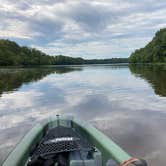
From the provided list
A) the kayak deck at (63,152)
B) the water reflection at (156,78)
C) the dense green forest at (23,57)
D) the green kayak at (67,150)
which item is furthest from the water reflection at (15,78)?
the dense green forest at (23,57)

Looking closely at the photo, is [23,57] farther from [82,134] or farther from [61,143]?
[61,143]

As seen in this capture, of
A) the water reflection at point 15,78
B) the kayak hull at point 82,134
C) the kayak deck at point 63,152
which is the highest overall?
the kayak hull at point 82,134

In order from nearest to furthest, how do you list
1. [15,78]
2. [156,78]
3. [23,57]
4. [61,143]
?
1. [61,143]
2. [156,78]
3. [15,78]
4. [23,57]

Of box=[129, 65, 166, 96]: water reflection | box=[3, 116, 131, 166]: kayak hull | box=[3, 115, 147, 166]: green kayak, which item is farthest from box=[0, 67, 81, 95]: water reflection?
box=[3, 115, 147, 166]: green kayak

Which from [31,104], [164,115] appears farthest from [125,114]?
[31,104]

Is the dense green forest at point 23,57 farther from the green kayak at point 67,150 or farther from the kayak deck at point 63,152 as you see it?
the kayak deck at point 63,152

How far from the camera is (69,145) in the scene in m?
4.41

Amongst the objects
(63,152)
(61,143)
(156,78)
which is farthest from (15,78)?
(63,152)

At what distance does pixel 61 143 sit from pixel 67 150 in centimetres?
22

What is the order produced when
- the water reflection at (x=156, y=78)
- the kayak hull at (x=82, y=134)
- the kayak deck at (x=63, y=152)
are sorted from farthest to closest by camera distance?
the water reflection at (x=156, y=78)
the kayak deck at (x=63, y=152)
the kayak hull at (x=82, y=134)

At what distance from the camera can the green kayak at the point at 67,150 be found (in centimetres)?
365

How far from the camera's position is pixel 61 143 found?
14.7 ft

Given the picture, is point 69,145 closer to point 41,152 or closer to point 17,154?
point 41,152

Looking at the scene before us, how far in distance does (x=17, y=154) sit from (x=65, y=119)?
2.16 metres
